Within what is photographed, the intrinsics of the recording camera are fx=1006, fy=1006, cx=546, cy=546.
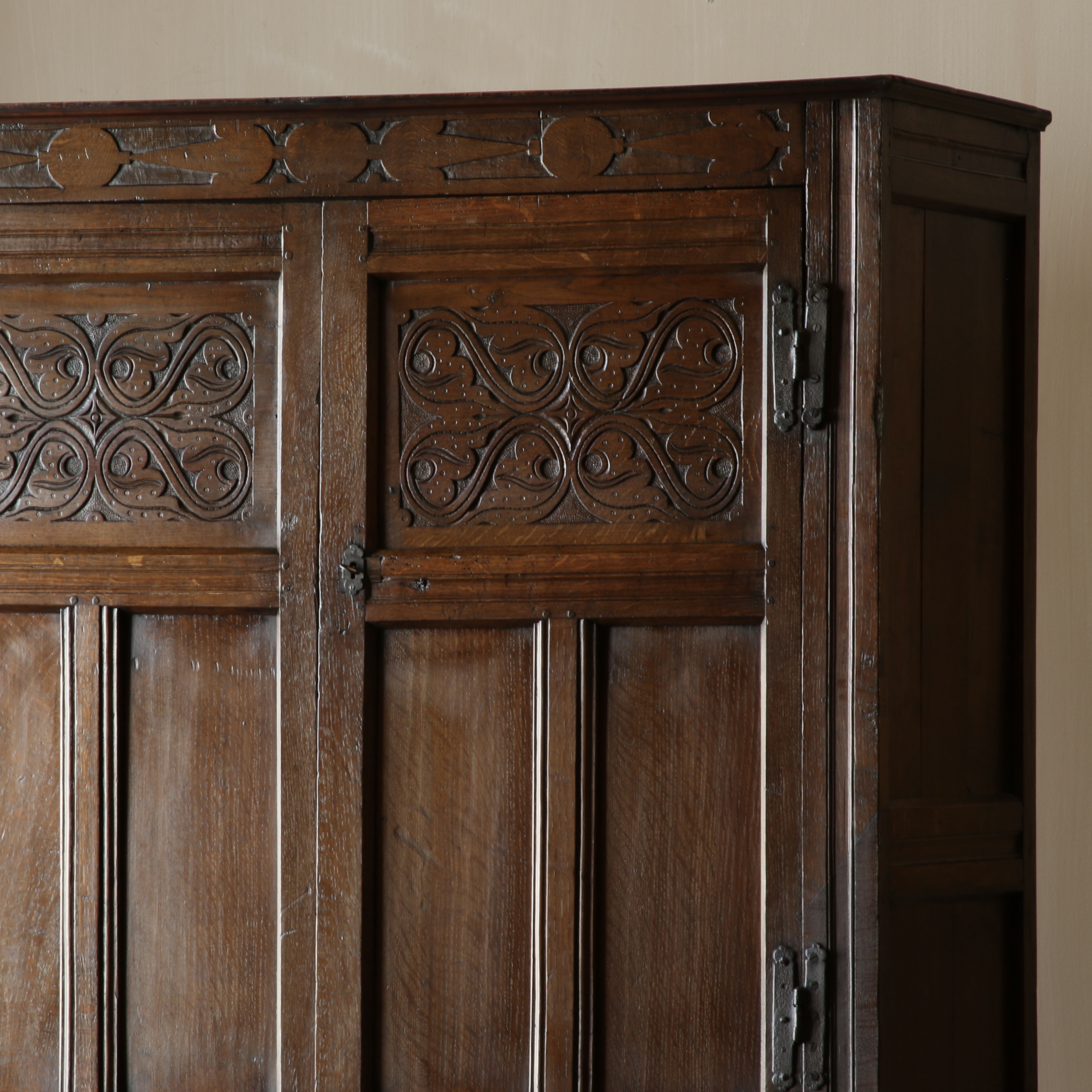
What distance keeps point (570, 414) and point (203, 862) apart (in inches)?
28.8

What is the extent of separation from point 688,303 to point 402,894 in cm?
82

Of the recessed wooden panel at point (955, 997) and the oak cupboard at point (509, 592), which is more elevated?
the oak cupboard at point (509, 592)

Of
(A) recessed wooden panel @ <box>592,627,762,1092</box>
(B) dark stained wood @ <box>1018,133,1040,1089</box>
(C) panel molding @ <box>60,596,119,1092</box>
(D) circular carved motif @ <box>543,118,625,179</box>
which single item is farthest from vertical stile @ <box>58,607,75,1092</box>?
(B) dark stained wood @ <box>1018,133,1040,1089</box>

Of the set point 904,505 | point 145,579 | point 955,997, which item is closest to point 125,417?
point 145,579

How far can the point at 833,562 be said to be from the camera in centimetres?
121

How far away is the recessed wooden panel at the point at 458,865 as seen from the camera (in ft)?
4.09

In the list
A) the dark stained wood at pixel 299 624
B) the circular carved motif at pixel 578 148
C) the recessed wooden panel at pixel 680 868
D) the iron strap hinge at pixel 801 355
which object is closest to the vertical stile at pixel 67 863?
the dark stained wood at pixel 299 624

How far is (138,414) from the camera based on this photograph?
1.29m

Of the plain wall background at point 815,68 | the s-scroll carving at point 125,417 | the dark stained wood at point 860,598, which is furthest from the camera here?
the plain wall background at point 815,68

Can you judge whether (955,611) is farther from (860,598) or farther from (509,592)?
(509,592)

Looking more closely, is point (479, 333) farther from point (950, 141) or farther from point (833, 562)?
point (950, 141)

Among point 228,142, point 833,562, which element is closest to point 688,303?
point 833,562

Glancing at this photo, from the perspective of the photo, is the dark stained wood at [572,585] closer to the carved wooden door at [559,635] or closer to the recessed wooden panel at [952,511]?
the carved wooden door at [559,635]

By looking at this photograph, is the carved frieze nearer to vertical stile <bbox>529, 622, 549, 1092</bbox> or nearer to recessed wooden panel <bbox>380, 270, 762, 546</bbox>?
recessed wooden panel <bbox>380, 270, 762, 546</bbox>
